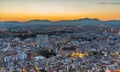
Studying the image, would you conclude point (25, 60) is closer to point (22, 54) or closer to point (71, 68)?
point (22, 54)

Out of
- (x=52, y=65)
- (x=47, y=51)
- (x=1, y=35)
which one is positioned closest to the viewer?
(x=52, y=65)

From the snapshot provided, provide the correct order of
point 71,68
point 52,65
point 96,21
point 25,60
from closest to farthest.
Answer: point 71,68
point 52,65
point 25,60
point 96,21

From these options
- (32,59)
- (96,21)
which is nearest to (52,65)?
(32,59)

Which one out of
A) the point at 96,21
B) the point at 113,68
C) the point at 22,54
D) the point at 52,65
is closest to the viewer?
the point at 113,68

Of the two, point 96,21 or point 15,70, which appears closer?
point 15,70

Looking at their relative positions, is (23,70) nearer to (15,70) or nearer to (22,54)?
(15,70)

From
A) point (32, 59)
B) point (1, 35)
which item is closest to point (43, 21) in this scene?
point (1, 35)

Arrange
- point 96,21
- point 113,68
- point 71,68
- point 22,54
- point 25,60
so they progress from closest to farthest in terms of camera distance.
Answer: point 113,68
point 71,68
point 25,60
point 22,54
point 96,21

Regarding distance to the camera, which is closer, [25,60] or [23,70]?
[23,70]

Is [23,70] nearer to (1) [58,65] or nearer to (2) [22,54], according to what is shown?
(1) [58,65]
